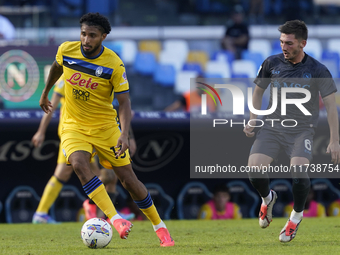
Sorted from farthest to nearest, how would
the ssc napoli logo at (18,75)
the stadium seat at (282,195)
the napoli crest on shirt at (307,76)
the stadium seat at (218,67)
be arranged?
the stadium seat at (218,67)
the stadium seat at (282,195)
the ssc napoli logo at (18,75)
the napoli crest on shirt at (307,76)

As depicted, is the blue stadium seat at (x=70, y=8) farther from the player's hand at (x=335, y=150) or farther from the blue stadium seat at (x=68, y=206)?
the player's hand at (x=335, y=150)

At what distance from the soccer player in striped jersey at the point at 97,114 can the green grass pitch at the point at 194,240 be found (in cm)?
35

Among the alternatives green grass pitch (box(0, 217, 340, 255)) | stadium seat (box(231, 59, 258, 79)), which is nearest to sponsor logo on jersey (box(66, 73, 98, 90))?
green grass pitch (box(0, 217, 340, 255))

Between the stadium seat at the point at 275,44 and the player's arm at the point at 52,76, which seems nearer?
the player's arm at the point at 52,76

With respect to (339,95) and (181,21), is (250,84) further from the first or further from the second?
(181,21)

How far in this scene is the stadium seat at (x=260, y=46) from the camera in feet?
42.0

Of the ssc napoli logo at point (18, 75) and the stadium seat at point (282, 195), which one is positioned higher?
the ssc napoli logo at point (18, 75)

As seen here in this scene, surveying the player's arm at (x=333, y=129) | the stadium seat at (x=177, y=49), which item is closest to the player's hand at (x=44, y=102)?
the player's arm at (x=333, y=129)

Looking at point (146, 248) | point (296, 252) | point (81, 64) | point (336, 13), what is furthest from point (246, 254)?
point (336, 13)

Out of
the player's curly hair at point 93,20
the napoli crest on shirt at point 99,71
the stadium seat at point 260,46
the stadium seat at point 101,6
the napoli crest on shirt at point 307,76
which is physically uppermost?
the player's curly hair at point 93,20

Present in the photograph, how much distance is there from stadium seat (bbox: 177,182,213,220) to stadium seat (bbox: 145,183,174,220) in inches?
6.0

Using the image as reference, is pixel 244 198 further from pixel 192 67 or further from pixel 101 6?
pixel 101 6

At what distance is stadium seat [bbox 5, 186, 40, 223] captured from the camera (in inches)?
341

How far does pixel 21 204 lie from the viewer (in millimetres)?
8727
